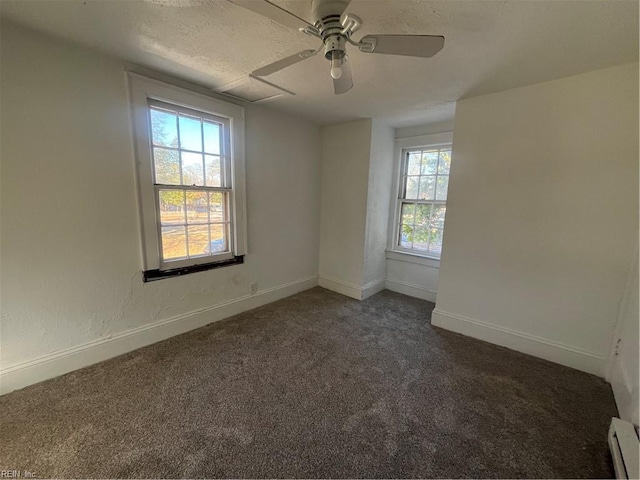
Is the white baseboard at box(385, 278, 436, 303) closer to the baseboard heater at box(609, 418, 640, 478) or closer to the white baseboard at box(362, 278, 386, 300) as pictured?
the white baseboard at box(362, 278, 386, 300)

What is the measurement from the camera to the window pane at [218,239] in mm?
2705

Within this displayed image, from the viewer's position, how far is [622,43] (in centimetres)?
155

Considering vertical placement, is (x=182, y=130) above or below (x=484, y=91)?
below

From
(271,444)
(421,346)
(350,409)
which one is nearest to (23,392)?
(271,444)

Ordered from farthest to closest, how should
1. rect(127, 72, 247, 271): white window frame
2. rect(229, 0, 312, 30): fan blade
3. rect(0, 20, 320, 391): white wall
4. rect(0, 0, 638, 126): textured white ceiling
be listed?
rect(127, 72, 247, 271): white window frame < rect(0, 20, 320, 391): white wall < rect(0, 0, 638, 126): textured white ceiling < rect(229, 0, 312, 30): fan blade

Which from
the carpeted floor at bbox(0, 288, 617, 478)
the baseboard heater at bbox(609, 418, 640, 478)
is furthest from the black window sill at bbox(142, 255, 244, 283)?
the baseboard heater at bbox(609, 418, 640, 478)

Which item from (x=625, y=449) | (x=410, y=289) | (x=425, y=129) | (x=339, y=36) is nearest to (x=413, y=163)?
(x=425, y=129)

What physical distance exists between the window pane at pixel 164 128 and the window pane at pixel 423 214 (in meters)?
2.89

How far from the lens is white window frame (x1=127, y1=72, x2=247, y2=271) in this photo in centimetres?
206

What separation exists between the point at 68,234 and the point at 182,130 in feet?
3.88

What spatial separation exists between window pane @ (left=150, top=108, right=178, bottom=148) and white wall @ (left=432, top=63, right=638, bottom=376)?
2558mm

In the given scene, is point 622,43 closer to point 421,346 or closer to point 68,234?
point 421,346

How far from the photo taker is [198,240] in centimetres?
260

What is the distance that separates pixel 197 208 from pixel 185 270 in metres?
0.60
